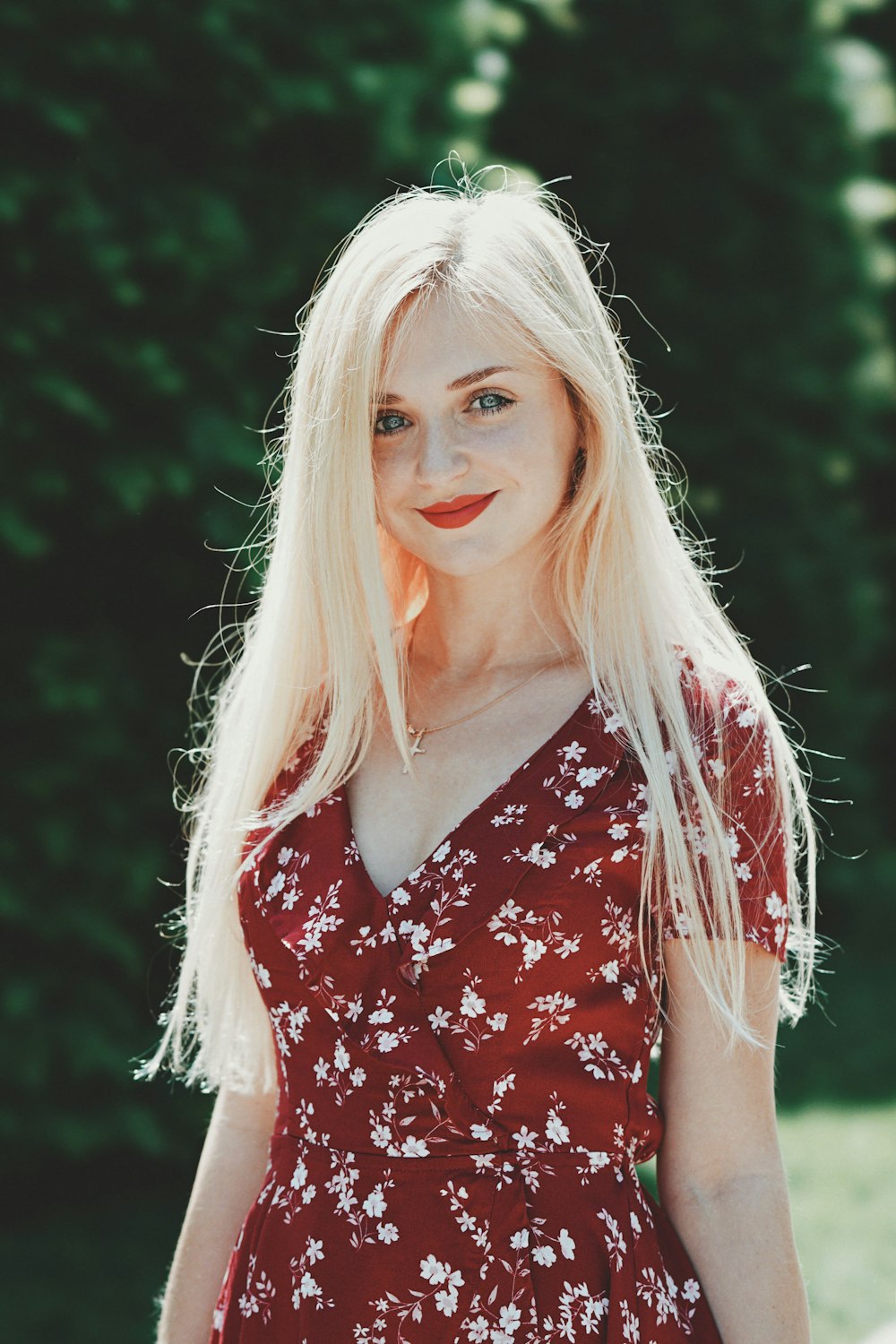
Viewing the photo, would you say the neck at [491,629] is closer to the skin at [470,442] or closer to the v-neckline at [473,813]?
the skin at [470,442]

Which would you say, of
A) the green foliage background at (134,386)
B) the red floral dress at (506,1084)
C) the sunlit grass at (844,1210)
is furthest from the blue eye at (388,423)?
the sunlit grass at (844,1210)

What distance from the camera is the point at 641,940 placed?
5.73ft

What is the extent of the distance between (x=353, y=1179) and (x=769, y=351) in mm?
5925

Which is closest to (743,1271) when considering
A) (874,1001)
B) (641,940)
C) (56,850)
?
(641,940)

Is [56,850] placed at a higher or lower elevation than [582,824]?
higher

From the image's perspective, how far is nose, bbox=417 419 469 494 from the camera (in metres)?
1.88

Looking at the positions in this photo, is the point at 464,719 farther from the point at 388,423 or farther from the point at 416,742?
the point at 388,423

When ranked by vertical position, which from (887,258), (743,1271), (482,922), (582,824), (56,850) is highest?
(887,258)

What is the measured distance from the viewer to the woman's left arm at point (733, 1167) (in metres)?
1.69

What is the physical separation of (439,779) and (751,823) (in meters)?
0.41

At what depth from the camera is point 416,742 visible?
203cm

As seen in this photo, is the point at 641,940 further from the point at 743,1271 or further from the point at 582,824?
the point at 743,1271

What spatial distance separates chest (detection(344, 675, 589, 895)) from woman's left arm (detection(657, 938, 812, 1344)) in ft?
1.04

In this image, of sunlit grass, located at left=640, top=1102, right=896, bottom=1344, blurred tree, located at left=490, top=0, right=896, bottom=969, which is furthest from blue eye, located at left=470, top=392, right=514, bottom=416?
blurred tree, located at left=490, top=0, right=896, bottom=969
